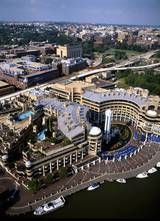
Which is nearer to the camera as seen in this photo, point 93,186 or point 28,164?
point 28,164

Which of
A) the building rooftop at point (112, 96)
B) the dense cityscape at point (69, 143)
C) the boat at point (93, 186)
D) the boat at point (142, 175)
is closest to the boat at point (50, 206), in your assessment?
the dense cityscape at point (69, 143)

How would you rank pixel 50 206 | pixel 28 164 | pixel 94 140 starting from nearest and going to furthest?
pixel 50 206 → pixel 28 164 → pixel 94 140

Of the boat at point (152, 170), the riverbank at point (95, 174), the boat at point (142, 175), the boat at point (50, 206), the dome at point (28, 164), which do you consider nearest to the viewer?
the boat at point (50, 206)

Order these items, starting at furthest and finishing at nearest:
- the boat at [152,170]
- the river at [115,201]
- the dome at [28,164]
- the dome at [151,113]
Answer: the dome at [151,113] → the boat at [152,170] → the dome at [28,164] → the river at [115,201]

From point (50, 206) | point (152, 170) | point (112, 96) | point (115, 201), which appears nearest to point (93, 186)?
point (115, 201)

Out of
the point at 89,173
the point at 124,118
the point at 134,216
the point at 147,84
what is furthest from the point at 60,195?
the point at 147,84

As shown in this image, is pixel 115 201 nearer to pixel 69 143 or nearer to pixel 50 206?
pixel 50 206

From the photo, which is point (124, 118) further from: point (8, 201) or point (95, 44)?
point (95, 44)

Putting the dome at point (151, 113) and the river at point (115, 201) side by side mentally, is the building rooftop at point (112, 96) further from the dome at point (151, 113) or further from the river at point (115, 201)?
the river at point (115, 201)

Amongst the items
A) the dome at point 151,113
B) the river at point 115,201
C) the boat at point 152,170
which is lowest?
the river at point 115,201
